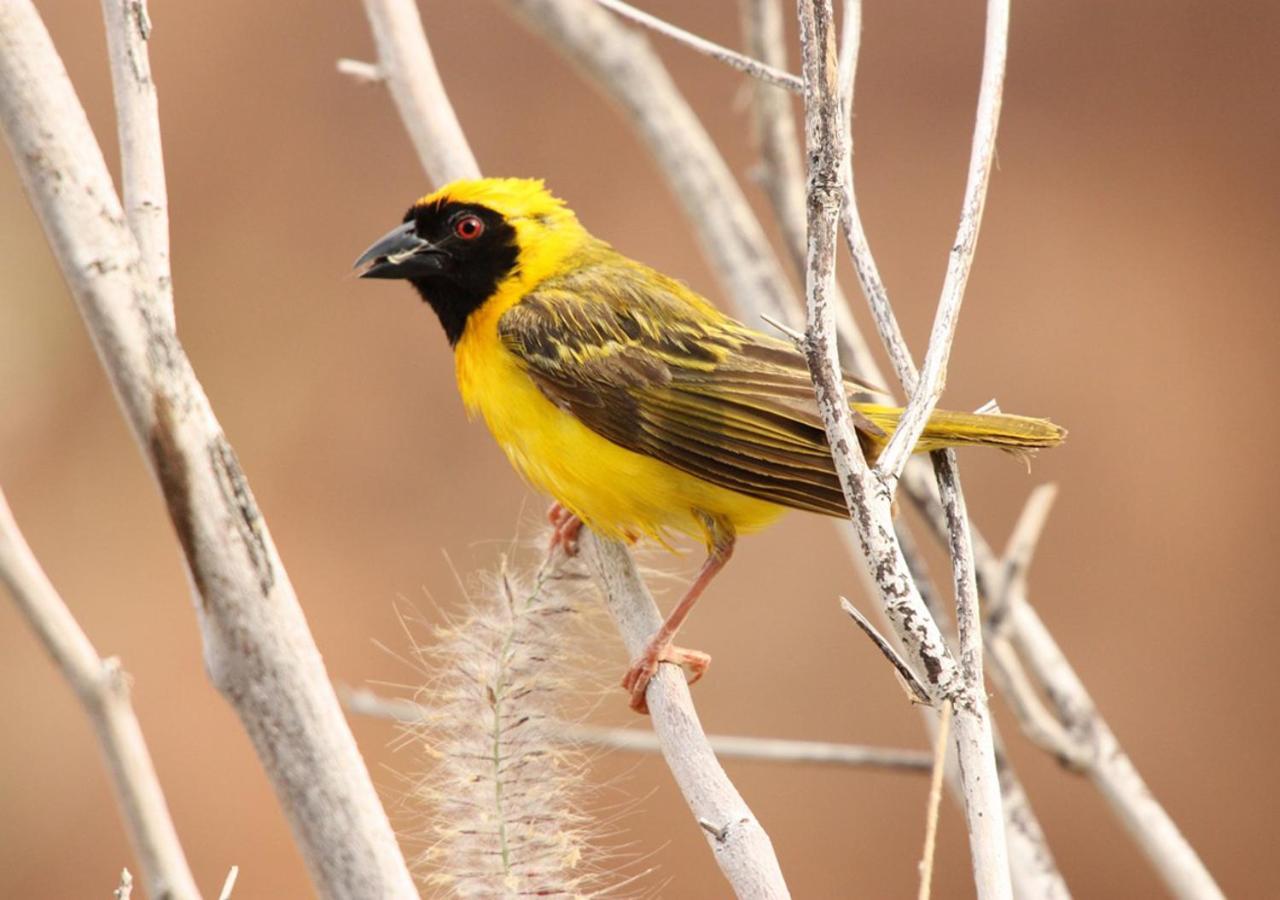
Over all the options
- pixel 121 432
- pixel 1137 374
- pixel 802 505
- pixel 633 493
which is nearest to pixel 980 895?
pixel 802 505

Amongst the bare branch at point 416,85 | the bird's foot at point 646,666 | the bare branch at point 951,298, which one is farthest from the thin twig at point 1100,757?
the bare branch at point 416,85

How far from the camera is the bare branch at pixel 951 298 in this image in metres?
1.58

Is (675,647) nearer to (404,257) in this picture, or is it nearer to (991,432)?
(991,432)

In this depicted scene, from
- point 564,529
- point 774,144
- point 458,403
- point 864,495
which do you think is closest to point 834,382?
point 864,495

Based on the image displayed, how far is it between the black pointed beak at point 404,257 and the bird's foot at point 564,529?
2.02 feet

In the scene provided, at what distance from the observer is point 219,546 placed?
1.19 meters

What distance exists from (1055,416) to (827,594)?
1.34 metres

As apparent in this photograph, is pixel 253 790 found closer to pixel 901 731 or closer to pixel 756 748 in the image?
pixel 901 731

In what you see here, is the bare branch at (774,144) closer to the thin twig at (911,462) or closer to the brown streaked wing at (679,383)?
the brown streaked wing at (679,383)

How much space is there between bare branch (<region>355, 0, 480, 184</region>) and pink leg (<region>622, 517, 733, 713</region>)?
3.19 feet

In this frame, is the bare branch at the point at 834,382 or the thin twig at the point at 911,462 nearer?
the bare branch at the point at 834,382

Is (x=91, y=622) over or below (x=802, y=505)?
below

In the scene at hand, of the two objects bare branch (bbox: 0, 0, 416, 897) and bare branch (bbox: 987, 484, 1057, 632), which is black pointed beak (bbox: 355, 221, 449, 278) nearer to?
bare branch (bbox: 987, 484, 1057, 632)

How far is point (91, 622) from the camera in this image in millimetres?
6625
